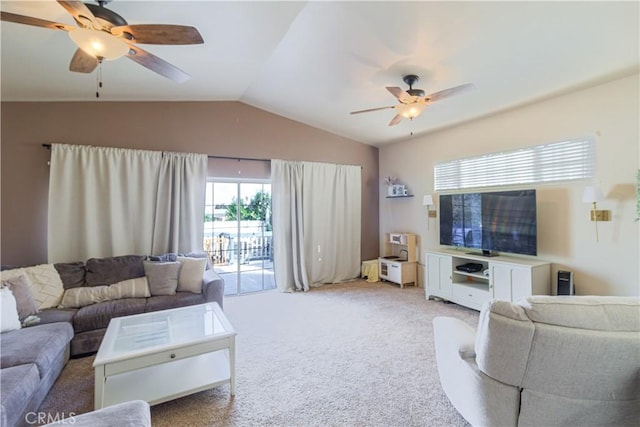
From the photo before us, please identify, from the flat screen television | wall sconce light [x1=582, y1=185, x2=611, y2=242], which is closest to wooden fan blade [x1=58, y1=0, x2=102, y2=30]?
the flat screen television

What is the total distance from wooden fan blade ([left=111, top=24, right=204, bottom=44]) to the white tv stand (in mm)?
3655

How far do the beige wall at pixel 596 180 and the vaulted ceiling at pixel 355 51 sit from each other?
0.22 m

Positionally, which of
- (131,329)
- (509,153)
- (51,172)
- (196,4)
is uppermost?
(196,4)

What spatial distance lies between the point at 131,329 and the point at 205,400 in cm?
83

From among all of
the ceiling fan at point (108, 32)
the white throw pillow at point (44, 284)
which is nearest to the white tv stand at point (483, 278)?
the ceiling fan at point (108, 32)

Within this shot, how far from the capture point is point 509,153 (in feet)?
12.8

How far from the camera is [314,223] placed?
5176mm

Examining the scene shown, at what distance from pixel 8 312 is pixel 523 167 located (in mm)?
5515

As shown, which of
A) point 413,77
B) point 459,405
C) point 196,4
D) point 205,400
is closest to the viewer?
point 459,405

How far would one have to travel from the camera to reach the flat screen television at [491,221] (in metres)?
3.50

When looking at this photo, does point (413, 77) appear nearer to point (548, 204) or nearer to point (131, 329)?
point (548, 204)

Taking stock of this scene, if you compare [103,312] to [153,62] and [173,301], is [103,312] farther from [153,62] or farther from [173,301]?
[153,62]

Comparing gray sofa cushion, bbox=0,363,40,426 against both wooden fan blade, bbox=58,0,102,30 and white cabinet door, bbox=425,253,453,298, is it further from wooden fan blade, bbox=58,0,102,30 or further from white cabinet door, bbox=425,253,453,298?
white cabinet door, bbox=425,253,453,298

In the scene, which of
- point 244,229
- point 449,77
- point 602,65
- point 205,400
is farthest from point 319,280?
point 602,65
